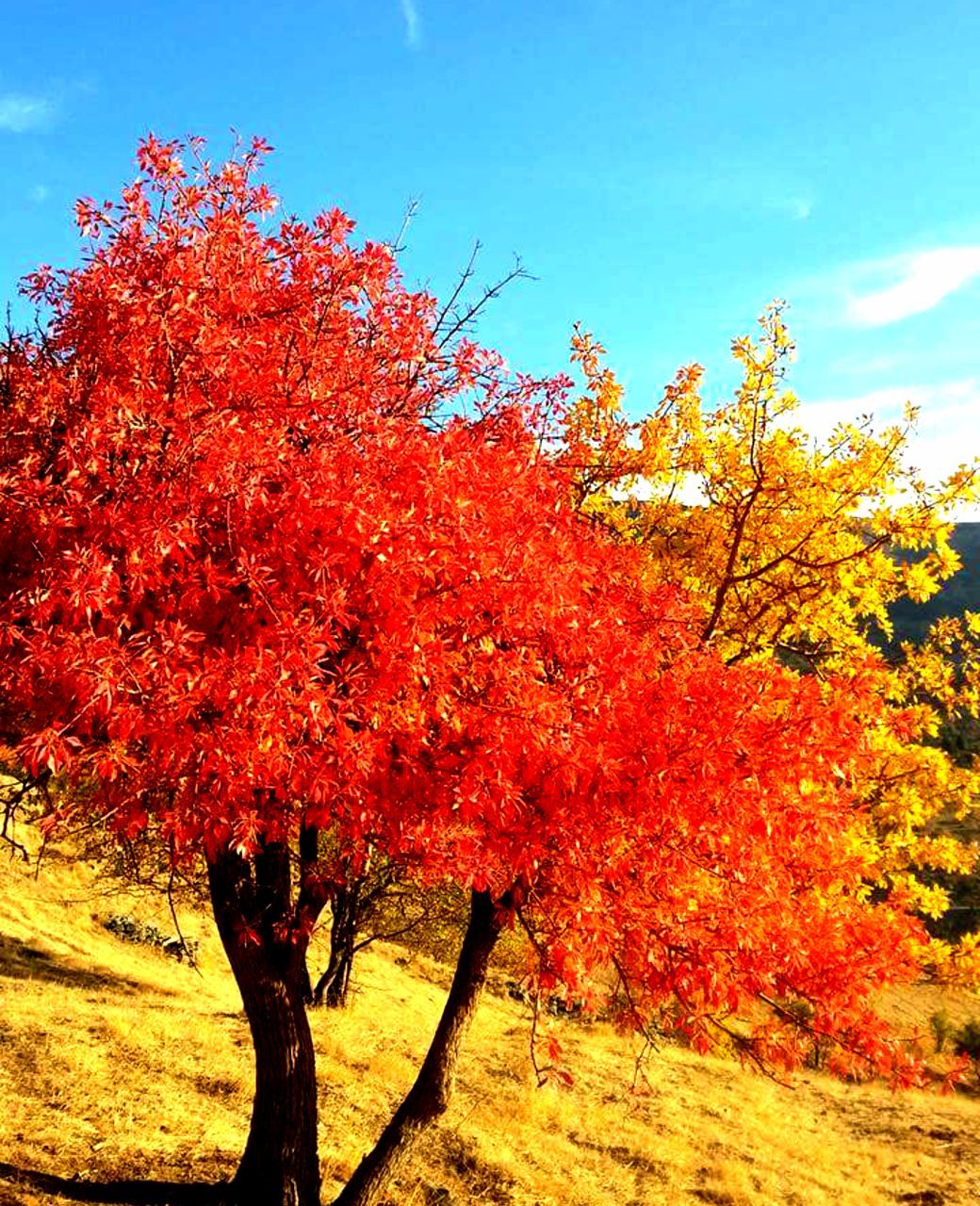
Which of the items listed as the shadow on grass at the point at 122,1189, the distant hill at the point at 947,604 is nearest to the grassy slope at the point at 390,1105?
the shadow on grass at the point at 122,1189

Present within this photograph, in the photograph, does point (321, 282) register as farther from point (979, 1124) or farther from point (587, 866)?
point (979, 1124)

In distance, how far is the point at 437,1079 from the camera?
10.0 meters

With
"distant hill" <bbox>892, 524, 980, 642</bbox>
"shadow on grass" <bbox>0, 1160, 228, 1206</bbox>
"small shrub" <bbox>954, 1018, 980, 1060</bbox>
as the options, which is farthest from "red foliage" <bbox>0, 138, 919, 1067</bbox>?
"distant hill" <bbox>892, 524, 980, 642</bbox>

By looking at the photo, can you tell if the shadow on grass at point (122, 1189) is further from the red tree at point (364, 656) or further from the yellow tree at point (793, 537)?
the yellow tree at point (793, 537)

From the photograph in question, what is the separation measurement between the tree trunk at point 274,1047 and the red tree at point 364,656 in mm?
902

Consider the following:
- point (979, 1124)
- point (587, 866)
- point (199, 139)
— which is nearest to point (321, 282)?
point (199, 139)

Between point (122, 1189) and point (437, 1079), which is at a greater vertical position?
point (437, 1079)

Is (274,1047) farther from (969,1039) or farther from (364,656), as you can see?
(969,1039)

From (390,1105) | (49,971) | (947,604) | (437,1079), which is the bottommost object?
(49,971)

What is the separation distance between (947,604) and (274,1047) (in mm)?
134156

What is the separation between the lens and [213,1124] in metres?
12.3

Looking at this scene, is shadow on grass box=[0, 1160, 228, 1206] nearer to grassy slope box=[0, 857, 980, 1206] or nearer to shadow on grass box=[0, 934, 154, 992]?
grassy slope box=[0, 857, 980, 1206]

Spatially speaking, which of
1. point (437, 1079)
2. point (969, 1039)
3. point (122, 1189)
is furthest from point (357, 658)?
point (969, 1039)

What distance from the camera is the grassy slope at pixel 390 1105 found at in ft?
37.6
